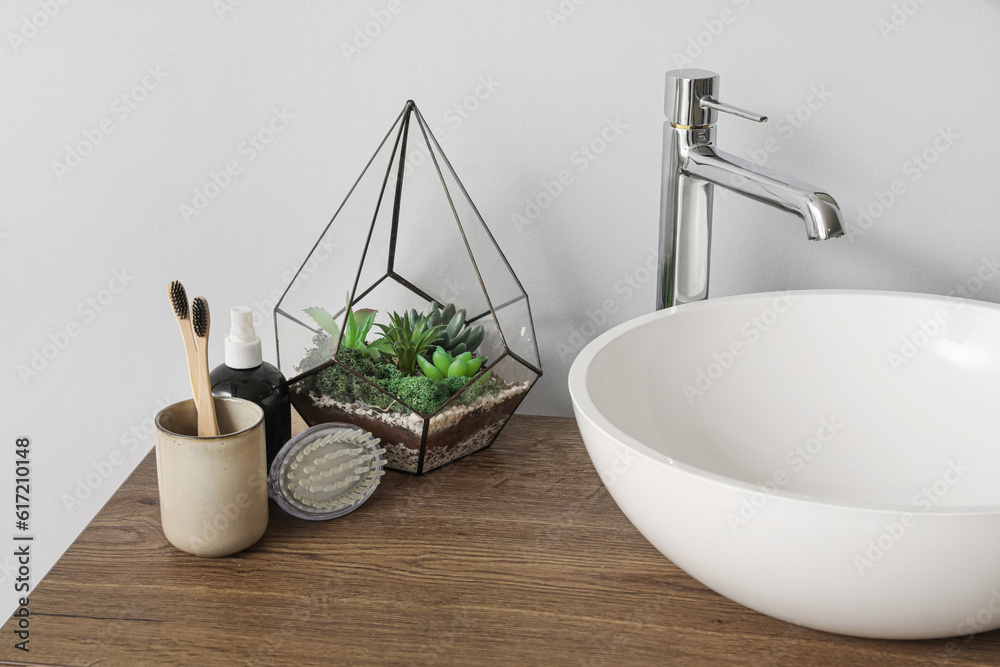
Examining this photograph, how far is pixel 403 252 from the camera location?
0.90 meters

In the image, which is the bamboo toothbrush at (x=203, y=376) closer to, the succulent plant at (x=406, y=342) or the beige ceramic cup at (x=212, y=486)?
the beige ceramic cup at (x=212, y=486)

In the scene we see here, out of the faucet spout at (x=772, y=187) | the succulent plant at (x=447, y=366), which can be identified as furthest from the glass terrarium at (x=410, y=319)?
the faucet spout at (x=772, y=187)

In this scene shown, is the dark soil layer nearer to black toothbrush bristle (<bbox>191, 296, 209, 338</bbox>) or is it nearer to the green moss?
the green moss

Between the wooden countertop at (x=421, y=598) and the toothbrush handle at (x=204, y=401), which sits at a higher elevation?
the toothbrush handle at (x=204, y=401)

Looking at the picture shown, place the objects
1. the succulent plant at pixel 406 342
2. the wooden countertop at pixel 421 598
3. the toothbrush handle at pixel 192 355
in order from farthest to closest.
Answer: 1. the succulent plant at pixel 406 342
2. the toothbrush handle at pixel 192 355
3. the wooden countertop at pixel 421 598

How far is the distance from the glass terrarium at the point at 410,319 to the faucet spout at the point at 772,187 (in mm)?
210

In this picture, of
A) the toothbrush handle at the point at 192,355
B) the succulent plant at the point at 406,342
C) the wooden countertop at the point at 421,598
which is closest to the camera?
the wooden countertop at the point at 421,598

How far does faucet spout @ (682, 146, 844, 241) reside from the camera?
2.09ft

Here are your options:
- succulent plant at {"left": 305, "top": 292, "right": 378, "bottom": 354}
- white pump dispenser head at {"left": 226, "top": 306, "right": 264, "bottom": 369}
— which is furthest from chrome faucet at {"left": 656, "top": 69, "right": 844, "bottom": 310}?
white pump dispenser head at {"left": 226, "top": 306, "right": 264, "bottom": 369}

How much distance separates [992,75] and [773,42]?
0.21 meters

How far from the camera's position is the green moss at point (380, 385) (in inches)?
28.8

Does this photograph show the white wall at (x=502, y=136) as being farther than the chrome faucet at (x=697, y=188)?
Yes

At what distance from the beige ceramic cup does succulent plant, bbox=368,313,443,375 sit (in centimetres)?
15

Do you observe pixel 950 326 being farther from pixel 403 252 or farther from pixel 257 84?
pixel 257 84
